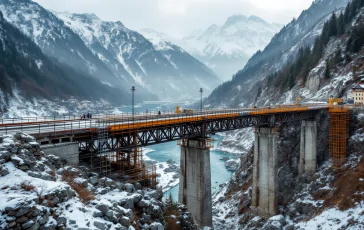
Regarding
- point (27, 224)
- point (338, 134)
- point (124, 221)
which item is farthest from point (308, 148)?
point (27, 224)

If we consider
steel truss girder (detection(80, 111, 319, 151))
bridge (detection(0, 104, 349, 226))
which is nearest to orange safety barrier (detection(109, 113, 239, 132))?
bridge (detection(0, 104, 349, 226))

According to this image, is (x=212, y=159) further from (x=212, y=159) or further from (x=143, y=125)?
(x=143, y=125)

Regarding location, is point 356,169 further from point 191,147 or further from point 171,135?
point 171,135

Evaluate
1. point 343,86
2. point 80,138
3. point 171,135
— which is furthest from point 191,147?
point 343,86

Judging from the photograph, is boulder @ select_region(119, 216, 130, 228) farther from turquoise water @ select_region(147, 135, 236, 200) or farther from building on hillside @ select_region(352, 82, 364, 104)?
building on hillside @ select_region(352, 82, 364, 104)

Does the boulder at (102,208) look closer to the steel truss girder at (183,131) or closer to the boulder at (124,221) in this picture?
the boulder at (124,221)

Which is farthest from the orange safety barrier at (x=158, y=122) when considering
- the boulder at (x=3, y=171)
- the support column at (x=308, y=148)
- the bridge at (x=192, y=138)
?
the support column at (x=308, y=148)

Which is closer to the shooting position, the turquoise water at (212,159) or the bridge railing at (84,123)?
the bridge railing at (84,123)
